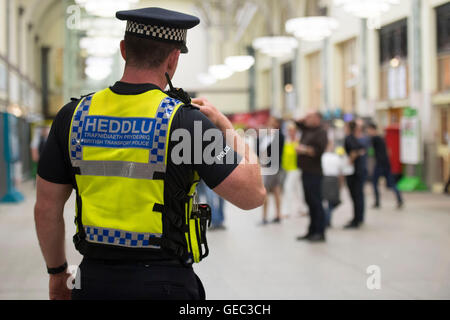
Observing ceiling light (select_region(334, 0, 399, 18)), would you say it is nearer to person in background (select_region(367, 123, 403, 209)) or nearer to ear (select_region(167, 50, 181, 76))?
person in background (select_region(367, 123, 403, 209))

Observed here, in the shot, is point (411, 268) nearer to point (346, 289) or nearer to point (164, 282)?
point (346, 289)

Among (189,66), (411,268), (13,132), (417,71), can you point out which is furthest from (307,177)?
(189,66)

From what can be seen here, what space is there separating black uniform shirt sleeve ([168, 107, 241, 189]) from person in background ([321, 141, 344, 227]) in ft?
25.7

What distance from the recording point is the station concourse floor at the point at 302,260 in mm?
5465

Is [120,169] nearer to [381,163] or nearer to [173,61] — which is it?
[173,61]

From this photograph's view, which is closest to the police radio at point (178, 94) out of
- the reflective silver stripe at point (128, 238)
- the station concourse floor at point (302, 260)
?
the reflective silver stripe at point (128, 238)

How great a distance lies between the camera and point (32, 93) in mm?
30766

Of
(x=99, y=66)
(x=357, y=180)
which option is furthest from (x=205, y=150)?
(x=99, y=66)

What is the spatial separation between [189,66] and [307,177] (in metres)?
28.4

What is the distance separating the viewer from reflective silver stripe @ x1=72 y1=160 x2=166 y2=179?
1.85 meters

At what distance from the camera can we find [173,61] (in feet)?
6.48

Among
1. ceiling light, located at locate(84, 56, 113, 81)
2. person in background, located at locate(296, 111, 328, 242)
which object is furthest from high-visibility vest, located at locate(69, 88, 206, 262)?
ceiling light, located at locate(84, 56, 113, 81)
